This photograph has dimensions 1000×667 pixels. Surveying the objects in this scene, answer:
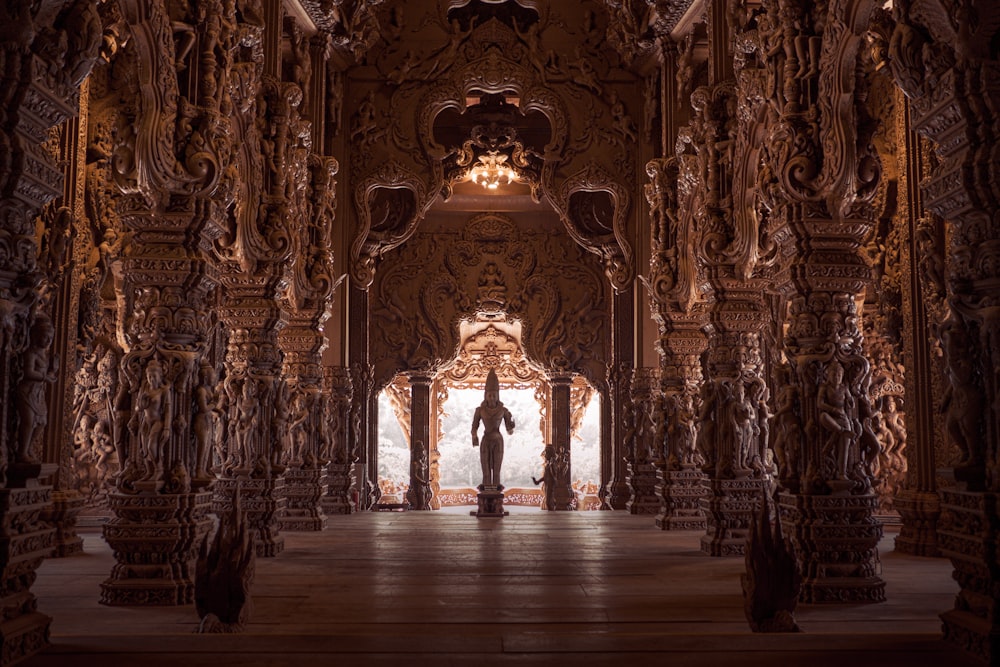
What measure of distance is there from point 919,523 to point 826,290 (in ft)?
12.6

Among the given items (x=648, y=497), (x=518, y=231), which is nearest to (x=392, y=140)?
(x=518, y=231)

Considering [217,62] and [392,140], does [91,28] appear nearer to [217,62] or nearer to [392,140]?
[217,62]

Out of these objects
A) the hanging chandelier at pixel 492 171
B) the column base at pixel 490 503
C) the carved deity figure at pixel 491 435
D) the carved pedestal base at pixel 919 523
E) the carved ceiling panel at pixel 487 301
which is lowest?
the column base at pixel 490 503

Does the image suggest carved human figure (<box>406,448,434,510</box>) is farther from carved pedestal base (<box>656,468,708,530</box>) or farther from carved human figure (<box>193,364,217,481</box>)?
carved human figure (<box>193,364,217,481</box>)

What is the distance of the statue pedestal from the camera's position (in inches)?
612

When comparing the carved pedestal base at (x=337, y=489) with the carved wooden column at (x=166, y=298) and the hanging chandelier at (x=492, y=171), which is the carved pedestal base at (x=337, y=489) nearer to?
the hanging chandelier at (x=492, y=171)

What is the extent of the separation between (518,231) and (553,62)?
480 cm

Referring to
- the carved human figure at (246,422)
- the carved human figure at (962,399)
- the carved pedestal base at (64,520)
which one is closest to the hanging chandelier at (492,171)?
the carved human figure at (246,422)

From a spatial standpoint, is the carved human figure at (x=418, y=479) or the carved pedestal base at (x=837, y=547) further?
the carved human figure at (x=418, y=479)

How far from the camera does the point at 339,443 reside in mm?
15023

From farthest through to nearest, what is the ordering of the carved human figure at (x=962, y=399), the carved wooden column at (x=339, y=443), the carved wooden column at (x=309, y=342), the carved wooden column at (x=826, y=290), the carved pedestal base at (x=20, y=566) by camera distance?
1. the carved wooden column at (x=339, y=443)
2. the carved wooden column at (x=309, y=342)
3. the carved wooden column at (x=826, y=290)
4. the carved human figure at (x=962, y=399)
5. the carved pedestal base at (x=20, y=566)

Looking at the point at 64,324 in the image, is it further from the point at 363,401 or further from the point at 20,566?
the point at 363,401

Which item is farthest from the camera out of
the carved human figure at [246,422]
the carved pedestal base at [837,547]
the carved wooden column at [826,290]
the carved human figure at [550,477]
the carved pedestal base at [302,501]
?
the carved human figure at [550,477]

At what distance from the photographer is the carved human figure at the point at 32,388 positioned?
4.52m
